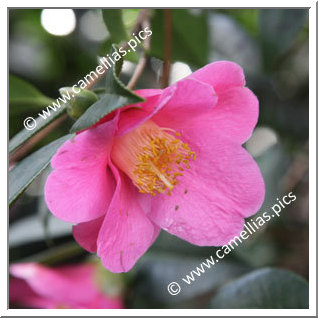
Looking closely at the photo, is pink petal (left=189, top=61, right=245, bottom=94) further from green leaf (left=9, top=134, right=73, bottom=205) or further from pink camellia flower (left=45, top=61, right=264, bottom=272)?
green leaf (left=9, top=134, right=73, bottom=205)

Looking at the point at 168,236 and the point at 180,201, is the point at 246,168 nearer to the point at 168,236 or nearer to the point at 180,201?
the point at 180,201

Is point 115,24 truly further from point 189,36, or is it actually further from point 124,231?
point 124,231

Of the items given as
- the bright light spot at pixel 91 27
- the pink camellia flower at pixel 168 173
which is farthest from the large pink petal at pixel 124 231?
the bright light spot at pixel 91 27

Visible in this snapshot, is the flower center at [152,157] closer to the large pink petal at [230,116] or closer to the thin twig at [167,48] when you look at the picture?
the large pink petal at [230,116]

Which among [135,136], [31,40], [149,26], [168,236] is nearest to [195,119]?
[135,136]

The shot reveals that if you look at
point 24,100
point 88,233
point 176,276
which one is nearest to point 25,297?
point 176,276
